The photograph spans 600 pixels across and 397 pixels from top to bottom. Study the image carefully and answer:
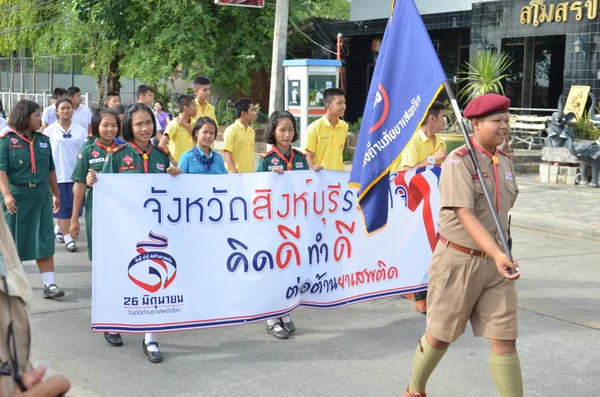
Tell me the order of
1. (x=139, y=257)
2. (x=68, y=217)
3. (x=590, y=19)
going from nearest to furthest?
(x=139, y=257) < (x=68, y=217) < (x=590, y=19)

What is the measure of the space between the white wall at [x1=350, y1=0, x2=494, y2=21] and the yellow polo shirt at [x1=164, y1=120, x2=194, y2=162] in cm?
1574

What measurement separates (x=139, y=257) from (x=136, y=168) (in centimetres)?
84

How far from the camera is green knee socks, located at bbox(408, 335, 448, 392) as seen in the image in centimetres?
427

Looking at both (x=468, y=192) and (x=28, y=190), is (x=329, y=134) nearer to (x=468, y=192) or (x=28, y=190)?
(x=28, y=190)

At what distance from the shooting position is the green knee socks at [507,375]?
157 inches

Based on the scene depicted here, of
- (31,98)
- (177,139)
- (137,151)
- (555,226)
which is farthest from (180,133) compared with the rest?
(31,98)

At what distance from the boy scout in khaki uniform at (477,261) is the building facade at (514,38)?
1660cm

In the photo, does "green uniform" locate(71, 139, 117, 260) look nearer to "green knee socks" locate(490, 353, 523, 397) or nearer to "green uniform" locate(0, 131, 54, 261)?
Result: "green uniform" locate(0, 131, 54, 261)

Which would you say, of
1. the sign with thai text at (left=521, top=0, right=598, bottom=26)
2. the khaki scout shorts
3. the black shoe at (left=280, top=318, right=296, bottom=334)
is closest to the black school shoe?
the black shoe at (left=280, top=318, right=296, bottom=334)

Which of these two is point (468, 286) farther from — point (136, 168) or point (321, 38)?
Answer: point (321, 38)

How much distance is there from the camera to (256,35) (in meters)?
25.2

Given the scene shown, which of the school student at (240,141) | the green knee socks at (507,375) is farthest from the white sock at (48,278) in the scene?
the green knee socks at (507,375)

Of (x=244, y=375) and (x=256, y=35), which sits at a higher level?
(x=256, y=35)

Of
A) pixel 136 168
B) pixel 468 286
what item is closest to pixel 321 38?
pixel 136 168
